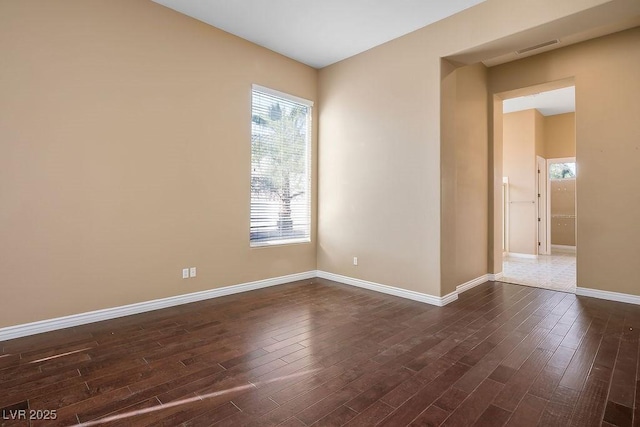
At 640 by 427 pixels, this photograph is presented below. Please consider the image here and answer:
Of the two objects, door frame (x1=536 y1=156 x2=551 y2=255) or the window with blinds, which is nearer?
the window with blinds

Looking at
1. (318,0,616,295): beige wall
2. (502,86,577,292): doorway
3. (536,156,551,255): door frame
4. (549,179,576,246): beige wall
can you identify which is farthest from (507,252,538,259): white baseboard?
(318,0,616,295): beige wall

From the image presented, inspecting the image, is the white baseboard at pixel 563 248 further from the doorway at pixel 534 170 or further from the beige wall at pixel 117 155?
the beige wall at pixel 117 155

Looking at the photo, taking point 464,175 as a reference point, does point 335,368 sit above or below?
below

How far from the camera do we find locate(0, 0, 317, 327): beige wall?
291 centimetres

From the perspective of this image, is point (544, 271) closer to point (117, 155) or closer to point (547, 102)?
point (547, 102)

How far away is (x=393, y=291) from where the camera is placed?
14.5 feet

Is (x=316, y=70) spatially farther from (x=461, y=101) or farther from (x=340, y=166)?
(x=461, y=101)

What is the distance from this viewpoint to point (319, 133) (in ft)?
18.0

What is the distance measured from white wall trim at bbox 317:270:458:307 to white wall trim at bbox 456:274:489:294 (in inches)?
15.5

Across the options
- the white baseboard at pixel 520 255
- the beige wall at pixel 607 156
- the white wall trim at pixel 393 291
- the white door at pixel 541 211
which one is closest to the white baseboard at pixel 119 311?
the white wall trim at pixel 393 291

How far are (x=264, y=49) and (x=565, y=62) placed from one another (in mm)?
4269

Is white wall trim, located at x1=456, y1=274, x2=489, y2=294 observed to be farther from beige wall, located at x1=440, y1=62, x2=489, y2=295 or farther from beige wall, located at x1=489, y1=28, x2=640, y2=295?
beige wall, located at x1=489, y1=28, x2=640, y2=295

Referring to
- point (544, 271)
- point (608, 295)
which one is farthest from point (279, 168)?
point (544, 271)

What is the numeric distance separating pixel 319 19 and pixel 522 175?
6.40 metres
